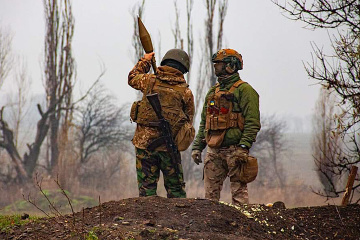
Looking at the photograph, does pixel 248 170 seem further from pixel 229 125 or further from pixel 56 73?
pixel 56 73

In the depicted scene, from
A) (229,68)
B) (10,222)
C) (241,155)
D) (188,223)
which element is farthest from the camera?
(229,68)

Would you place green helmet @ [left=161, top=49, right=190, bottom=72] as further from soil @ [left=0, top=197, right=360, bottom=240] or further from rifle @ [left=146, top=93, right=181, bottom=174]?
soil @ [left=0, top=197, right=360, bottom=240]

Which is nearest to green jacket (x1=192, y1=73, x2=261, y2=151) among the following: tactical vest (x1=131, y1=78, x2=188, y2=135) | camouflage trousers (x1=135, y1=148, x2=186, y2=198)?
tactical vest (x1=131, y1=78, x2=188, y2=135)

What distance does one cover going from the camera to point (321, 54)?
5.88m

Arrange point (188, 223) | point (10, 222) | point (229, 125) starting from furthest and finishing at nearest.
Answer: point (229, 125)
point (10, 222)
point (188, 223)

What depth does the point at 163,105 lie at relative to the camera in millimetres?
5840

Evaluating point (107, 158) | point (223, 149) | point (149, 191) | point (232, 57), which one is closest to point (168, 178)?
point (149, 191)

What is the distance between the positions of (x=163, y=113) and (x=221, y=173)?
99 cm

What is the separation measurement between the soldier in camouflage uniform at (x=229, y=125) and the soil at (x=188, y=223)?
1.90ft

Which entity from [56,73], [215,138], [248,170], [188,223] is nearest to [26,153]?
[56,73]

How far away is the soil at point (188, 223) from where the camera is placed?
13.5 feet

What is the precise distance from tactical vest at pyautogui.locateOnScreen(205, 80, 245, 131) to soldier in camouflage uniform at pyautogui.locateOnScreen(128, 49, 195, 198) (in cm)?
33

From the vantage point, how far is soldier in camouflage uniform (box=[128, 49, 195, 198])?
19.1 ft

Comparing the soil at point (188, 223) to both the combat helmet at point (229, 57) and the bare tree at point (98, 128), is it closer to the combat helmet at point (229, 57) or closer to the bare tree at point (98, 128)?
the combat helmet at point (229, 57)
